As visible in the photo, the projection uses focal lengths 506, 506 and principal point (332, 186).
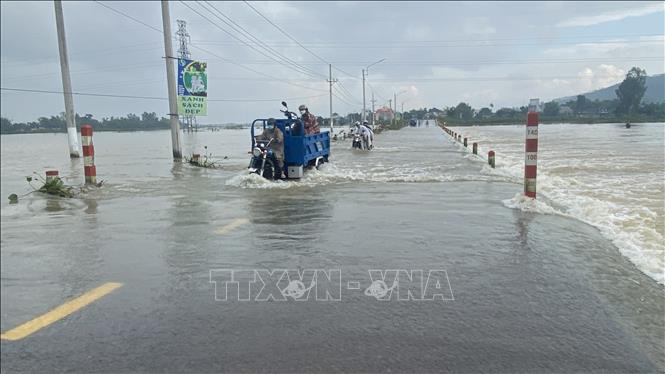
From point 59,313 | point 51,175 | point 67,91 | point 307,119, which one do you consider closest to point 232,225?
point 59,313

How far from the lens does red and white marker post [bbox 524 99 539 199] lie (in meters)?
8.10

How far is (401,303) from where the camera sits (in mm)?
3855

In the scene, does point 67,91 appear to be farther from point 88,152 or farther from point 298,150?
point 298,150

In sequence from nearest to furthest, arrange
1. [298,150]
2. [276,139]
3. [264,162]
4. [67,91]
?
[264,162], [276,139], [298,150], [67,91]

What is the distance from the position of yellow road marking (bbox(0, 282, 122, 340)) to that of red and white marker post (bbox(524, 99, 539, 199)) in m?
6.37

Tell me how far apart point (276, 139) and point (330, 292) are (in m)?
8.91

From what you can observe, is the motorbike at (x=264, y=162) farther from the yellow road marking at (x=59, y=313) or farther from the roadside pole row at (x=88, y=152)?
the yellow road marking at (x=59, y=313)

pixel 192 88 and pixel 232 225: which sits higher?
pixel 192 88

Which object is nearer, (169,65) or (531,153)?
(531,153)

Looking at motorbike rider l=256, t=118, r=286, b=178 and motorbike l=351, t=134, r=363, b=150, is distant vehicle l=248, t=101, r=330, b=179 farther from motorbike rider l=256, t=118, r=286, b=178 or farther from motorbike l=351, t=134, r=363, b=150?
motorbike l=351, t=134, r=363, b=150

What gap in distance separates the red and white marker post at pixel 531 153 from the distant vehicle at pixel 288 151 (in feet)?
19.7

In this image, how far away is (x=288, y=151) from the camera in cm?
1288

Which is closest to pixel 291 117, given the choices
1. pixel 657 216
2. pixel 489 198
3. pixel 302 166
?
pixel 302 166

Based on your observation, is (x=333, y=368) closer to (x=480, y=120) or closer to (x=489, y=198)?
(x=489, y=198)
